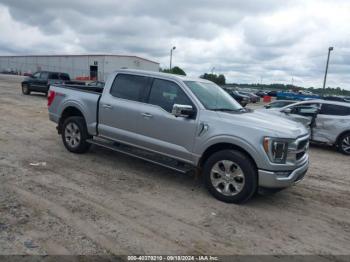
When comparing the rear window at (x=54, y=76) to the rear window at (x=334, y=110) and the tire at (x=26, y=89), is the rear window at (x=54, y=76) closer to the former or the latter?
the tire at (x=26, y=89)

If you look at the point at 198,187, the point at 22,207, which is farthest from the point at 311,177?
the point at 22,207

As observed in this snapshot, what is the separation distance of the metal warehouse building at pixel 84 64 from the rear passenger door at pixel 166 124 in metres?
54.6

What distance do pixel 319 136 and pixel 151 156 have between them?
21.5ft

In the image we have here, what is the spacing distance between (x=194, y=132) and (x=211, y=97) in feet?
2.99

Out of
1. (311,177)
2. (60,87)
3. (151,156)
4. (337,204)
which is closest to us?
(337,204)

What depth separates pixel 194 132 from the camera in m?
5.42

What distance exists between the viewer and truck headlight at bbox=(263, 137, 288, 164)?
4.82 meters

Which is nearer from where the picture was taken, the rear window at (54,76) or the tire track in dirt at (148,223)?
the tire track in dirt at (148,223)

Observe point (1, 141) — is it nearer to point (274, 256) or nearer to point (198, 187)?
point (198, 187)

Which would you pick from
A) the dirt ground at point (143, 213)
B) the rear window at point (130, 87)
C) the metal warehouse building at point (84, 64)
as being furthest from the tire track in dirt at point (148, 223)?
the metal warehouse building at point (84, 64)

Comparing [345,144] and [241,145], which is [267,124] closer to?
[241,145]

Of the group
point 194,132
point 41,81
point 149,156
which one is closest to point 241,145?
point 194,132

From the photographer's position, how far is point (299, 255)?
378 centimetres

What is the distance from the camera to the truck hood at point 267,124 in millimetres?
4905
